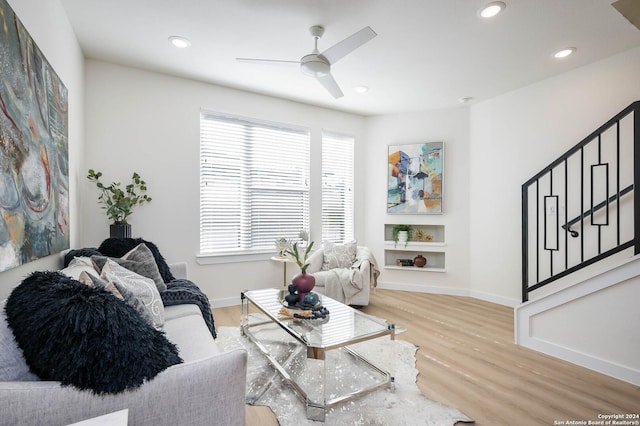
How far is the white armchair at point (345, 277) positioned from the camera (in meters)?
3.71

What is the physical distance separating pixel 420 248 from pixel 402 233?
1.18 feet

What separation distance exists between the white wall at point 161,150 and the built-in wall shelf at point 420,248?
2101mm

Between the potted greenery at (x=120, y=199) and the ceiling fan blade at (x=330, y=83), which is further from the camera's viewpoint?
the potted greenery at (x=120, y=199)

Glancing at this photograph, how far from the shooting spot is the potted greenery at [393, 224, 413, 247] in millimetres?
4863

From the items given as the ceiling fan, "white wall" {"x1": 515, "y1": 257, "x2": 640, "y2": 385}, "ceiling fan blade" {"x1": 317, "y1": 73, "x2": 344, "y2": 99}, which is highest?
the ceiling fan

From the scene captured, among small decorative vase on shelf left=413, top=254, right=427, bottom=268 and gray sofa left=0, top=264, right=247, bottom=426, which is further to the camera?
small decorative vase on shelf left=413, top=254, right=427, bottom=268

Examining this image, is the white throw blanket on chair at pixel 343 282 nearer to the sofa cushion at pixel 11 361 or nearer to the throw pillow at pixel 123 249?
the throw pillow at pixel 123 249

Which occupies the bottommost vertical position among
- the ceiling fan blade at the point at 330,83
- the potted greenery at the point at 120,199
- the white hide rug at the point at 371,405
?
the white hide rug at the point at 371,405

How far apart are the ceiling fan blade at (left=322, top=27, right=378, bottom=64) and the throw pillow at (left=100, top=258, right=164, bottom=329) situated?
6.89 ft

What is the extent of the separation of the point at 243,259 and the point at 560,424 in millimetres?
3416

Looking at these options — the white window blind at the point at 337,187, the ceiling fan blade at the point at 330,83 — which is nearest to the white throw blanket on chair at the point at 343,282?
the white window blind at the point at 337,187

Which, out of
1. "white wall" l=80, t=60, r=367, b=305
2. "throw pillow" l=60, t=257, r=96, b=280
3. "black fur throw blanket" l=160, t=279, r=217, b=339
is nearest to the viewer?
"throw pillow" l=60, t=257, r=96, b=280

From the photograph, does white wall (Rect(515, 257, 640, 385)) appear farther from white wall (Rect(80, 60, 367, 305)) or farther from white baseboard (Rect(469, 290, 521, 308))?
white wall (Rect(80, 60, 367, 305))

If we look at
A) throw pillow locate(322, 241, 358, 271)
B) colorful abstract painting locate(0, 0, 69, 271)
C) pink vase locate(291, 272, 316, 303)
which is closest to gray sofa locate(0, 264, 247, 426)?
colorful abstract painting locate(0, 0, 69, 271)
